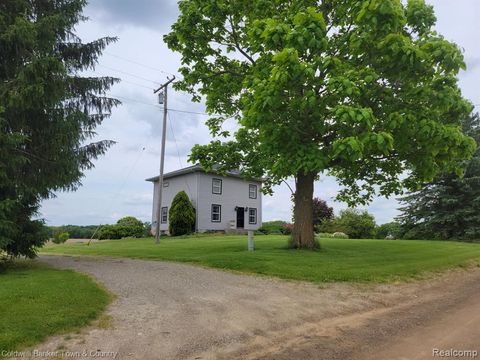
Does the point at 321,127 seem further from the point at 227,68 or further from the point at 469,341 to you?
the point at 469,341

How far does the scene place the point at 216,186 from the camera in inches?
1275

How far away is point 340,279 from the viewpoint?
31.6 feet

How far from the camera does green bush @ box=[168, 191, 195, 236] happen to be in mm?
29281

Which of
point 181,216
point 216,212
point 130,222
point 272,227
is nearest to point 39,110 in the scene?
point 181,216

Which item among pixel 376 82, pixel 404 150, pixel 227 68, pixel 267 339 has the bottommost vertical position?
pixel 267 339

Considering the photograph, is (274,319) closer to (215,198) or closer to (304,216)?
(304,216)

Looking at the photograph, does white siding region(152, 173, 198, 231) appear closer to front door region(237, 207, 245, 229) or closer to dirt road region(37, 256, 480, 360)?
front door region(237, 207, 245, 229)

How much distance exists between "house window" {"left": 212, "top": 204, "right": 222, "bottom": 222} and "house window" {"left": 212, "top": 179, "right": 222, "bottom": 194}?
109 centimetres

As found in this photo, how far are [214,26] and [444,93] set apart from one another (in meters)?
7.55

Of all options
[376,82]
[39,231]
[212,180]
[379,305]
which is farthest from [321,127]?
[212,180]

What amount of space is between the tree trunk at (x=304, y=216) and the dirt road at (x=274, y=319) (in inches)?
179

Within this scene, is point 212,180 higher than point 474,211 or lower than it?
higher

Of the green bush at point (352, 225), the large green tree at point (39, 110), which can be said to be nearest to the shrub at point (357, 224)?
the green bush at point (352, 225)

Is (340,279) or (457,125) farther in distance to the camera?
(457,125)
